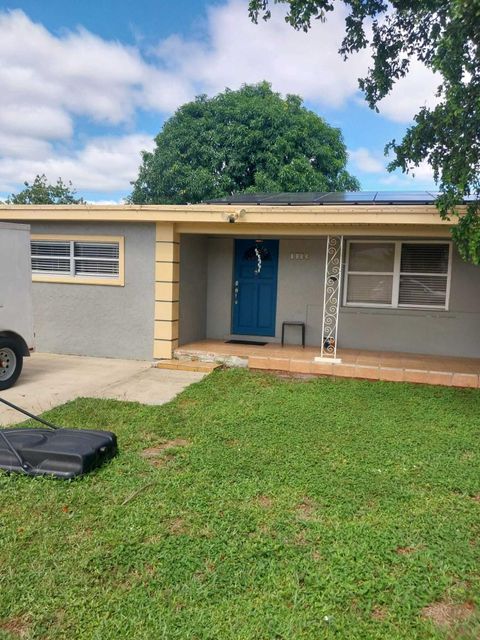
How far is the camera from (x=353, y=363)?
7961mm

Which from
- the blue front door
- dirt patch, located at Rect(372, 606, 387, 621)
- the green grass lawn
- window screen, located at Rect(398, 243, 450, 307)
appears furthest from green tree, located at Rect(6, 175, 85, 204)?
dirt patch, located at Rect(372, 606, 387, 621)

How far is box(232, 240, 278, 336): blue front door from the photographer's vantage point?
981 cm

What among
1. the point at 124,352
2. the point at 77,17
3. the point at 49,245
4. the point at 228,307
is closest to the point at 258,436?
the point at 124,352

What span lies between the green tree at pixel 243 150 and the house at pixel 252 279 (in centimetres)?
844

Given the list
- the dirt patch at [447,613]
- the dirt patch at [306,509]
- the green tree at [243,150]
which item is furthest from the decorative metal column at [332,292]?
the green tree at [243,150]

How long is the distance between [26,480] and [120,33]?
12.4 metres

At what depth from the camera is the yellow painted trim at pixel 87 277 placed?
28.7ft

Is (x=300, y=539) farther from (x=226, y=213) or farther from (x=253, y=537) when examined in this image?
(x=226, y=213)

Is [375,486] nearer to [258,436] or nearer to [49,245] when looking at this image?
[258,436]

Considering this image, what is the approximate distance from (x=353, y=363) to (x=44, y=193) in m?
22.1

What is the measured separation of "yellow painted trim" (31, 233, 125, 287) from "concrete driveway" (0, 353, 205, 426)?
4.54ft

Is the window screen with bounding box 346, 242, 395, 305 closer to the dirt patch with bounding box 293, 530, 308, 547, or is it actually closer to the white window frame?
the white window frame

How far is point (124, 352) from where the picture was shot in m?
8.94

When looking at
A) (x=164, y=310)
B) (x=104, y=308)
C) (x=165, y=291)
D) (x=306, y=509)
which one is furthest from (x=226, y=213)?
(x=306, y=509)
